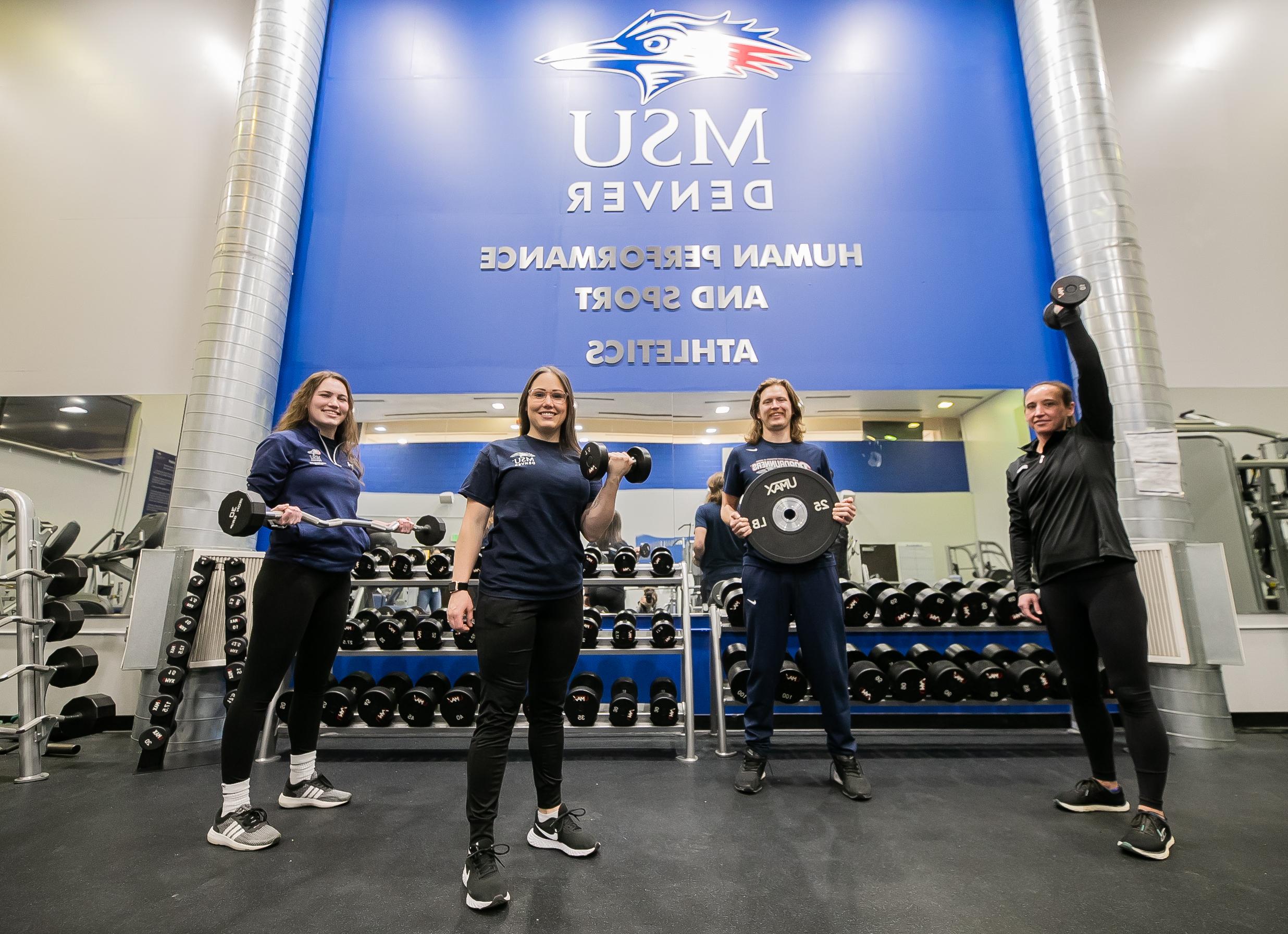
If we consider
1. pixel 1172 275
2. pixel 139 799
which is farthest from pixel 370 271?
pixel 1172 275

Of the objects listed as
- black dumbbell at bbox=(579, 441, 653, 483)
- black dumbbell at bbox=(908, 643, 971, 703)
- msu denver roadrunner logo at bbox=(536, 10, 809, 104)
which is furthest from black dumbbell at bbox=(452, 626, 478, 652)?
msu denver roadrunner logo at bbox=(536, 10, 809, 104)

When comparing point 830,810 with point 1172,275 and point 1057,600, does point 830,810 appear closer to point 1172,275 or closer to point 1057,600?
point 1057,600

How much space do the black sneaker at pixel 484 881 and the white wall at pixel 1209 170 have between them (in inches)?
183

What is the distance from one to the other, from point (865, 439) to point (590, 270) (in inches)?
80.7

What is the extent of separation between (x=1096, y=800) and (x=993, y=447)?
2.15 metres

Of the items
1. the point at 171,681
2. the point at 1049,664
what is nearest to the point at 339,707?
the point at 171,681

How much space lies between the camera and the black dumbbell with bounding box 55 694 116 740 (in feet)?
9.71

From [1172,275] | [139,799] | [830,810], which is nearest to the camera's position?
[830,810]

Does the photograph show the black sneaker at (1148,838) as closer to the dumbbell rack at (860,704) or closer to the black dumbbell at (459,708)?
the dumbbell rack at (860,704)

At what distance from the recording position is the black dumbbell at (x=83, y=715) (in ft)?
9.71

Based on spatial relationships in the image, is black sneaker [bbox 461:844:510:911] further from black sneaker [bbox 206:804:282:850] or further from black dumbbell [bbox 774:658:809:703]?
black dumbbell [bbox 774:658:809:703]

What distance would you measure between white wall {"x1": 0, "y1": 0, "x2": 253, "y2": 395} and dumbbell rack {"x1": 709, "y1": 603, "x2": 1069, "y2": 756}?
3731mm

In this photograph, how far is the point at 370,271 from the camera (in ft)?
13.3

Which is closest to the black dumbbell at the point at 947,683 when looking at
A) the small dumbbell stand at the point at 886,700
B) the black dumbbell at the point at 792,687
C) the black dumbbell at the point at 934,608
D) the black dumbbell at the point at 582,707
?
the small dumbbell stand at the point at 886,700
